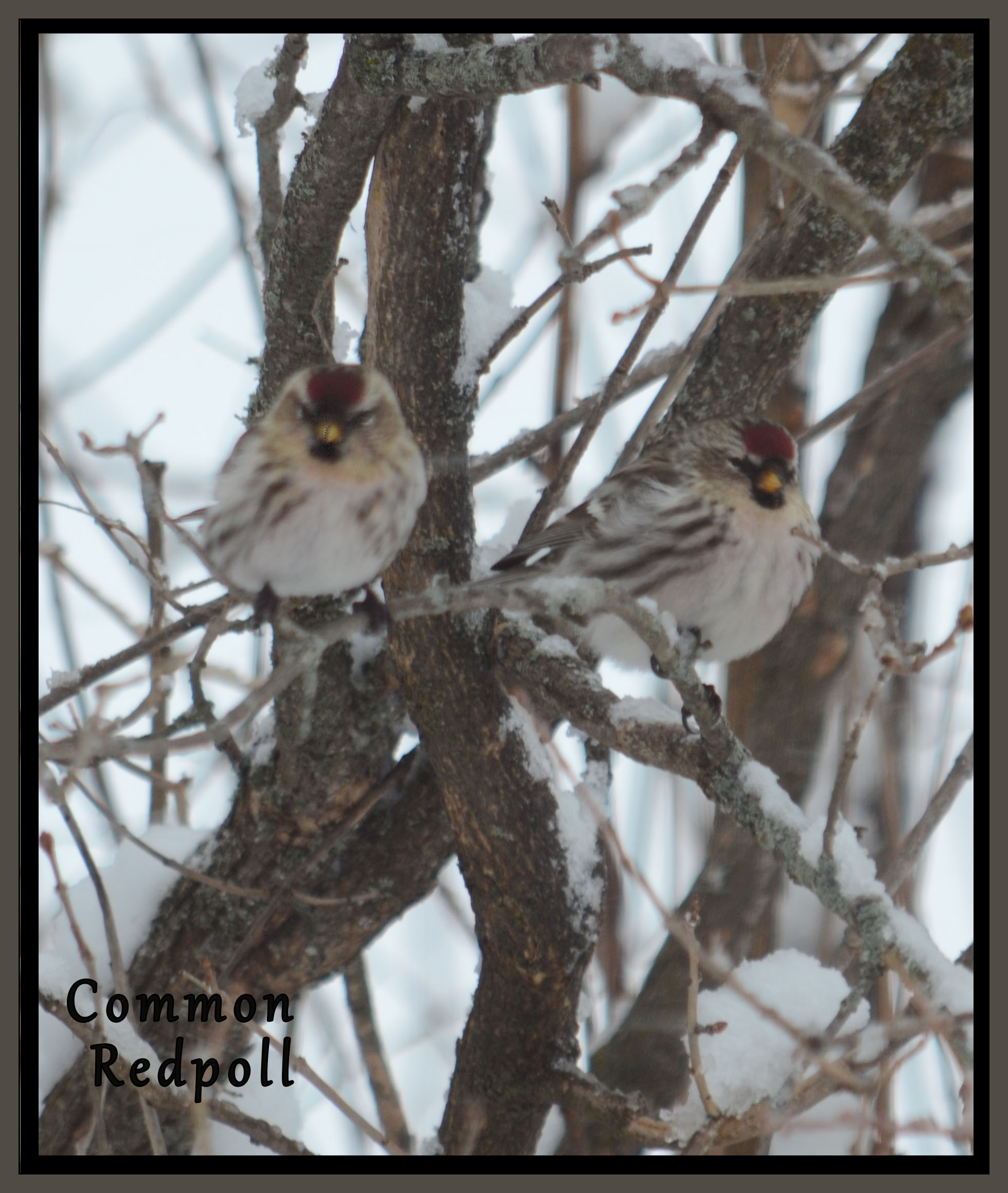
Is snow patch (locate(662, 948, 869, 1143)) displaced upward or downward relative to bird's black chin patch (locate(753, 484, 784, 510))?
downward

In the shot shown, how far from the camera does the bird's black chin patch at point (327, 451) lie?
2438 millimetres

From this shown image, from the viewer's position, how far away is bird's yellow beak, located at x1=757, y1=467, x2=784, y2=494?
280cm

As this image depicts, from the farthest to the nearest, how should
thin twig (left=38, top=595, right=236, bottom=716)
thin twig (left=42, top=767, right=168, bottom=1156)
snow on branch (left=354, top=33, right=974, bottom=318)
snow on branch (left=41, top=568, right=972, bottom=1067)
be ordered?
thin twig (left=42, top=767, right=168, bottom=1156) < thin twig (left=38, top=595, right=236, bottom=716) < snow on branch (left=41, top=568, right=972, bottom=1067) < snow on branch (left=354, top=33, right=974, bottom=318)

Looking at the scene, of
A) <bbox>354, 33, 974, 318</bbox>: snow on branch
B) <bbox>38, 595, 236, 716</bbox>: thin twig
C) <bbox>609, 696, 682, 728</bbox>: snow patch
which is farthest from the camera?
<bbox>609, 696, 682, 728</bbox>: snow patch

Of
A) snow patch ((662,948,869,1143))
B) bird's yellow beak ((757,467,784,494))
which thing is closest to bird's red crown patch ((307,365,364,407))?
bird's yellow beak ((757,467,784,494))

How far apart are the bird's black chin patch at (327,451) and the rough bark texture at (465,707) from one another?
0.26 metres

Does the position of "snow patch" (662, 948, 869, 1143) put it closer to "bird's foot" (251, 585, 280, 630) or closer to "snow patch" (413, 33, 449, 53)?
"bird's foot" (251, 585, 280, 630)

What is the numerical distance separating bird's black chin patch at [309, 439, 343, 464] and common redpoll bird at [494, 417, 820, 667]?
51 cm

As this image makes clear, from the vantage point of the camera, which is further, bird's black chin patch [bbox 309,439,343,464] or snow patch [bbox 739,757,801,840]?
bird's black chin patch [bbox 309,439,343,464]

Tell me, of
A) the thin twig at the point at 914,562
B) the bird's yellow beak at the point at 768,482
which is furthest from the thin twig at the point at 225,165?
the thin twig at the point at 914,562

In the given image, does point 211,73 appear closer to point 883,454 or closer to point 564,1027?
point 883,454

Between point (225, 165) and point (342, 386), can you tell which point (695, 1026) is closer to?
point (342, 386)

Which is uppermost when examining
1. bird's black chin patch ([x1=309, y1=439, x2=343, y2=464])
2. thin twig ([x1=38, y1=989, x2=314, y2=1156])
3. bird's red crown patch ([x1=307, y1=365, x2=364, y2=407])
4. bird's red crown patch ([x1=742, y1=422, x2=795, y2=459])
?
bird's red crown patch ([x1=742, y1=422, x2=795, y2=459])

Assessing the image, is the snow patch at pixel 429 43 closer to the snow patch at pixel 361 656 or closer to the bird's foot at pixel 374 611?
the bird's foot at pixel 374 611
